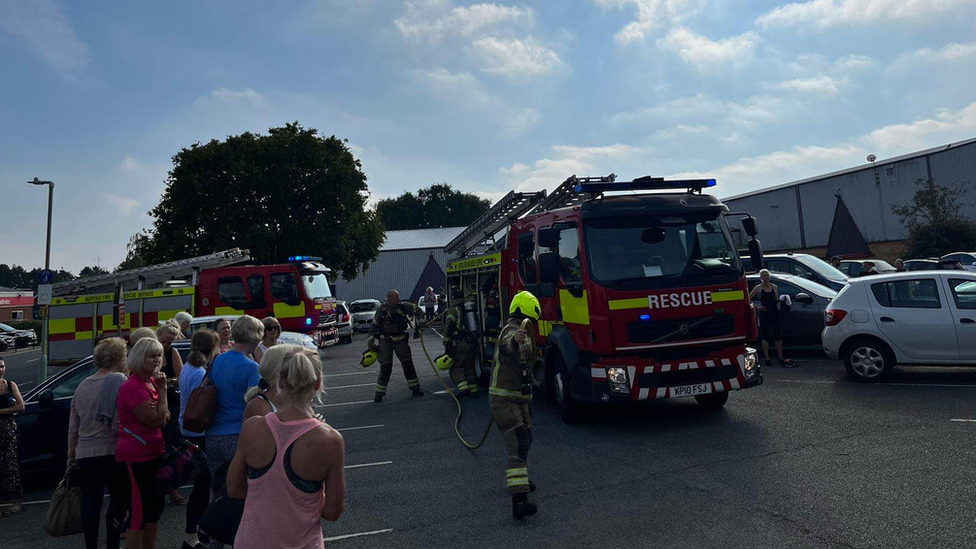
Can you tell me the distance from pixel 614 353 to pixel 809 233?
41473mm

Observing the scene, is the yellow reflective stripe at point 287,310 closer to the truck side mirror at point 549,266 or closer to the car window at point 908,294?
the truck side mirror at point 549,266

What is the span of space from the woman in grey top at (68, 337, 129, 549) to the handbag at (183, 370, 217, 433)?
52 cm

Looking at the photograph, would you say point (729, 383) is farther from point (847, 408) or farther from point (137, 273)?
point (137, 273)

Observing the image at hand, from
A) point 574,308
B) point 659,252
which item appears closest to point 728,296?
point 659,252

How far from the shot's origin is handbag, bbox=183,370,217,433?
4238 mm

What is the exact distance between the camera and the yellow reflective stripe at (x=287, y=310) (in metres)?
16.9

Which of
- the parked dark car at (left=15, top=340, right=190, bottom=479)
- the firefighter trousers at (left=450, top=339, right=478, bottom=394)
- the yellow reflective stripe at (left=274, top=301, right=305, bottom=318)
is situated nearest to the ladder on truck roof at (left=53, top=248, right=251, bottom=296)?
the yellow reflective stripe at (left=274, top=301, right=305, bottom=318)

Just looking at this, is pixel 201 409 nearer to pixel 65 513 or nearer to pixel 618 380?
pixel 65 513

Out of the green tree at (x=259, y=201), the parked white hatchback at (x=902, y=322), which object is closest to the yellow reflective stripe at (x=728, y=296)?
the parked white hatchback at (x=902, y=322)

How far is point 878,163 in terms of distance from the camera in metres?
39.2

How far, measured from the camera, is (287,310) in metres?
17.0

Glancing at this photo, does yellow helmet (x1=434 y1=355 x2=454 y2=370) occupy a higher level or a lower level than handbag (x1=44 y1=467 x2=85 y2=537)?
higher

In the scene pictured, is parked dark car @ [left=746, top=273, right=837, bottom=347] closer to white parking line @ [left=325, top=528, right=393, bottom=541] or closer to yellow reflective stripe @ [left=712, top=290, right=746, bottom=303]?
yellow reflective stripe @ [left=712, top=290, right=746, bottom=303]

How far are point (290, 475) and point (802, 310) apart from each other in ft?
39.7
